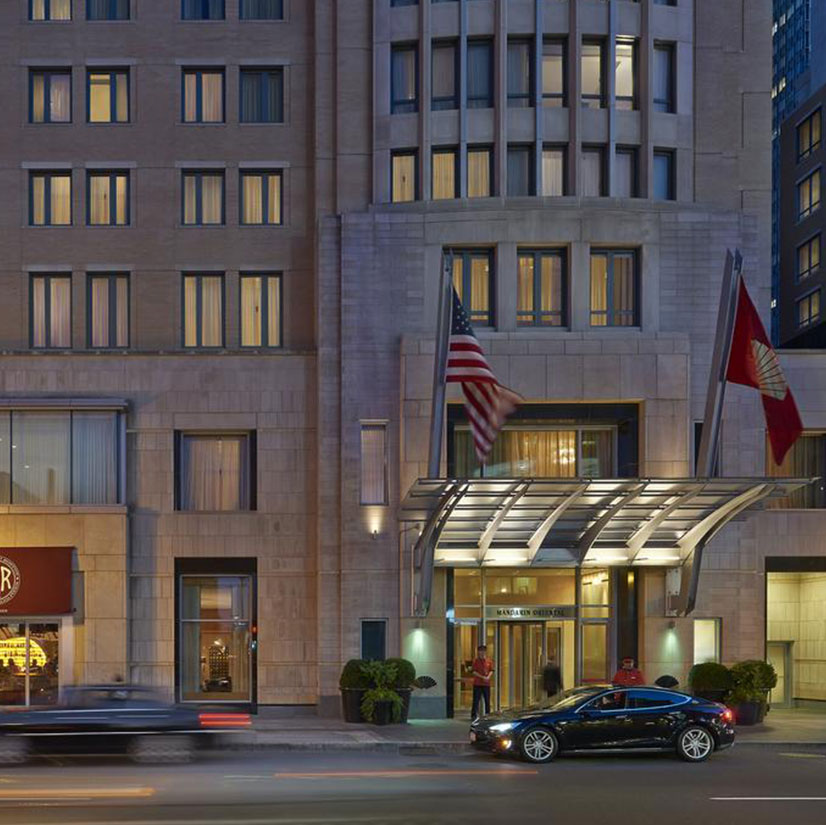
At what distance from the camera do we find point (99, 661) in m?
36.0

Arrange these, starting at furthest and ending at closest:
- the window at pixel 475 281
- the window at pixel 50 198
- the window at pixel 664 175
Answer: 1. the window at pixel 50 198
2. the window at pixel 664 175
3. the window at pixel 475 281

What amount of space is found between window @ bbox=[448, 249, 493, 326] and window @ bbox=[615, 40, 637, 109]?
18.6 feet

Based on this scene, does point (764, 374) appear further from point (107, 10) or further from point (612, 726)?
point (107, 10)

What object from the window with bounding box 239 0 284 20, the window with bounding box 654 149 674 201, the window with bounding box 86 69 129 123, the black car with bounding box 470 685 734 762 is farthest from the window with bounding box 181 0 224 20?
the black car with bounding box 470 685 734 762

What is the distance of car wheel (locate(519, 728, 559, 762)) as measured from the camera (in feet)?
83.6

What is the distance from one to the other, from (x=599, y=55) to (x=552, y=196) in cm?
419

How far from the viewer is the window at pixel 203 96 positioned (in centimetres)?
3850

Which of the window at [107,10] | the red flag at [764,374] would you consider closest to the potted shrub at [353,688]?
the red flag at [764,374]

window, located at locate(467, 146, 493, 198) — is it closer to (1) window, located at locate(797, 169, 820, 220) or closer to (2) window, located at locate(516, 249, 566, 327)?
(2) window, located at locate(516, 249, 566, 327)

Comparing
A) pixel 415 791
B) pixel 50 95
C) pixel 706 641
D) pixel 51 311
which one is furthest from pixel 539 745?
pixel 50 95

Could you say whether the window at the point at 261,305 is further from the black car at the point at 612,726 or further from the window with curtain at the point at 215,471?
A: the black car at the point at 612,726

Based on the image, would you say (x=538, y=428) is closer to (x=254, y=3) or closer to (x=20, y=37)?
(x=254, y=3)

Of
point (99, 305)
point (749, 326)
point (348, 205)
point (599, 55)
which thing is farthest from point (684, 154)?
point (99, 305)

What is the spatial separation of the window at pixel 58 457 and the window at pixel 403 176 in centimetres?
958
